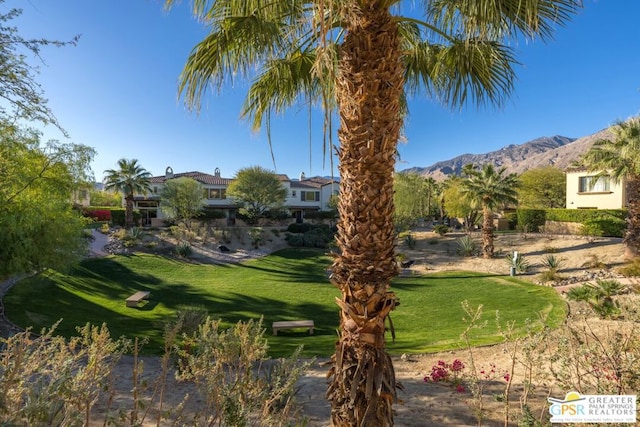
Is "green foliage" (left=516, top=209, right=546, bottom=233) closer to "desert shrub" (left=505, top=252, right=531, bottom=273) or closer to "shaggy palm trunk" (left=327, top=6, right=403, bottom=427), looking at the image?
"desert shrub" (left=505, top=252, right=531, bottom=273)

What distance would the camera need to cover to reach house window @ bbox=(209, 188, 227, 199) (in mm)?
49906

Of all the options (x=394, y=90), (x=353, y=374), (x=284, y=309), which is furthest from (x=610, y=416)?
(x=284, y=309)

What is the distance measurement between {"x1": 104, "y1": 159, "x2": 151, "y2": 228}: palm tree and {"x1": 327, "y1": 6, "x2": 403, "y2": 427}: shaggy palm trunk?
123 feet

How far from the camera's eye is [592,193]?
32250mm

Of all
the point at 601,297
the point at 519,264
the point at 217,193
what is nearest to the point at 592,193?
the point at 519,264

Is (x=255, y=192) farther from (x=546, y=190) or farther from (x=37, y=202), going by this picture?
(x=546, y=190)

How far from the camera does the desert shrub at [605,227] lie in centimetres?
2466

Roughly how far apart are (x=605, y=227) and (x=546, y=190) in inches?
1265

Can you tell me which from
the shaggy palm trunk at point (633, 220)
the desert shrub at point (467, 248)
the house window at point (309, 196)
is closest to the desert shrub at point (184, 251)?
the desert shrub at point (467, 248)

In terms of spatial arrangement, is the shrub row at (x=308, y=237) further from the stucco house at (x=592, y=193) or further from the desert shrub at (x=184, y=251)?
the stucco house at (x=592, y=193)

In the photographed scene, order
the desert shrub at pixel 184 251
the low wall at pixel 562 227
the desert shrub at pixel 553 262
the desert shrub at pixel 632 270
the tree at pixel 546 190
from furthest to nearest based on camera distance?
1. the tree at pixel 546 190
2. the low wall at pixel 562 227
3. the desert shrub at pixel 184 251
4. the desert shrub at pixel 553 262
5. the desert shrub at pixel 632 270

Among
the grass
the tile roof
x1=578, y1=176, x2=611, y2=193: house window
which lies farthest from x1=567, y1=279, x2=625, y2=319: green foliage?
the tile roof

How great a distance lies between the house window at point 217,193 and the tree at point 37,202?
38408 mm

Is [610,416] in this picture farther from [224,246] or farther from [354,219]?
[224,246]
